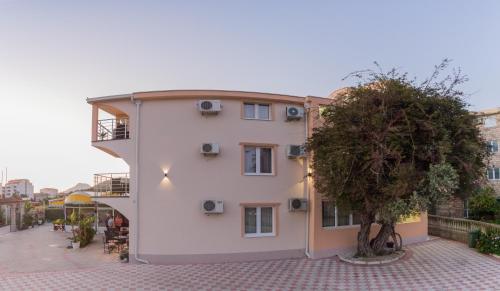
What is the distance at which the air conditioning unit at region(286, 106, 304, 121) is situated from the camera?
14.5 metres

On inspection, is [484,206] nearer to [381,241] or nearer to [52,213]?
[381,241]

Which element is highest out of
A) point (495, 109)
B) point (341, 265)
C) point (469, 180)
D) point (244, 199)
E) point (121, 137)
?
point (495, 109)

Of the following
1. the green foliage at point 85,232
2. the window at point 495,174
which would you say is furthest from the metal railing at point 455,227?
the green foliage at point 85,232

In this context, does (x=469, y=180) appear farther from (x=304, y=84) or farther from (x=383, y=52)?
(x=304, y=84)

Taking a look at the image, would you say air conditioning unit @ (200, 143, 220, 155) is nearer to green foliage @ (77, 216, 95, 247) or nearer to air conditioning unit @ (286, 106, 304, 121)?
air conditioning unit @ (286, 106, 304, 121)

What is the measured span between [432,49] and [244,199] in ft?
43.7

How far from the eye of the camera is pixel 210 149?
13.5 metres

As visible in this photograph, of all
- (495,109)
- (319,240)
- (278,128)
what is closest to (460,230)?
(319,240)

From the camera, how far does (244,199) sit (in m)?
14.0

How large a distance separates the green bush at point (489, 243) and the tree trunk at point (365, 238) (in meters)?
5.07

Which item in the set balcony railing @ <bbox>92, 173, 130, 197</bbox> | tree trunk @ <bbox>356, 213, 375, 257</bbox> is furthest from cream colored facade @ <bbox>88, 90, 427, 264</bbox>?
tree trunk @ <bbox>356, 213, 375, 257</bbox>

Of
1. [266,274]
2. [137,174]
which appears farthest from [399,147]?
[137,174]

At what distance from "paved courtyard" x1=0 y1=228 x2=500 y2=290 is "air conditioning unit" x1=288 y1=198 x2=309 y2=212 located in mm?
2171

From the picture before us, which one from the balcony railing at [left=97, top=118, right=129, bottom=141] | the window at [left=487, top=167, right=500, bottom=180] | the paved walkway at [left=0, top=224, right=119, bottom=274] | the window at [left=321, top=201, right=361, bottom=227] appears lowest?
the paved walkway at [left=0, top=224, right=119, bottom=274]
